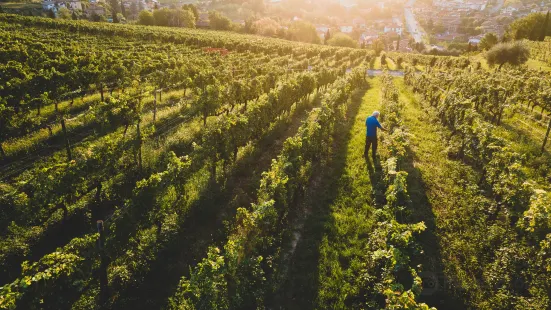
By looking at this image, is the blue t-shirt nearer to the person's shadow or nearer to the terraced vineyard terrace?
the terraced vineyard terrace

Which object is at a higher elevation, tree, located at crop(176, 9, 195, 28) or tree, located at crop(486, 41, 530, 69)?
tree, located at crop(176, 9, 195, 28)

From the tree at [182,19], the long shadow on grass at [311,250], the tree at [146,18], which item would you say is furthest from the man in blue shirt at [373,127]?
the tree at [146,18]

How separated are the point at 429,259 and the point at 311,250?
10.1 feet

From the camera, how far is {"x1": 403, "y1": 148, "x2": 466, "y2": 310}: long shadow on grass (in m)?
6.58

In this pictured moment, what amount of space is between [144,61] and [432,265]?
2621 centimetres

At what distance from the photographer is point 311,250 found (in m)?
7.95

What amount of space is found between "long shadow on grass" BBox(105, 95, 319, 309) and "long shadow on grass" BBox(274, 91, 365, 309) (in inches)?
84.5

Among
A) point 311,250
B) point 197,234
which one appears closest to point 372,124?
point 311,250

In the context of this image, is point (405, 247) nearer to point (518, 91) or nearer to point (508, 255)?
point (508, 255)

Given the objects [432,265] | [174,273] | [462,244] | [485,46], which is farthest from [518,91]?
[485,46]

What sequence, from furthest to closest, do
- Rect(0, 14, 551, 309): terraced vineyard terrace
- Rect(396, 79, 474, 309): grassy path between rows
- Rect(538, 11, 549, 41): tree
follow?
Rect(538, 11, 549, 41): tree < Rect(396, 79, 474, 309): grassy path between rows < Rect(0, 14, 551, 309): terraced vineyard terrace

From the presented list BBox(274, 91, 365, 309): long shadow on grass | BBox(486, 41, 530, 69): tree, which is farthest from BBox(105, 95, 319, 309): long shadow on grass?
BBox(486, 41, 530, 69): tree

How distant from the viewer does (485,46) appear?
60656 mm

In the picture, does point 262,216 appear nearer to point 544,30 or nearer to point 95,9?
point 544,30
